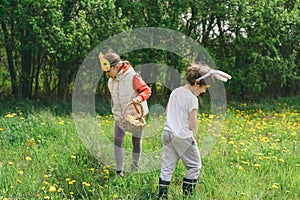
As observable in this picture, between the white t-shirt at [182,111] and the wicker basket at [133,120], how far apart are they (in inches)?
20.4

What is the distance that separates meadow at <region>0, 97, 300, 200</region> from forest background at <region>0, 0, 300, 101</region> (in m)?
2.05

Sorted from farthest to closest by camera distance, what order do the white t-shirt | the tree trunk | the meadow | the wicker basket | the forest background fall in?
the tree trunk, the forest background, the wicker basket, the meadow, the white t-shirt

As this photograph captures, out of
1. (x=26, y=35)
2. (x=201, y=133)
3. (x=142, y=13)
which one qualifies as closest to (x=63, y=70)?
(x=26, y=35)

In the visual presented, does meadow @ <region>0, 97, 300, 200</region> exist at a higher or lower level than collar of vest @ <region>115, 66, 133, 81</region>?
lower

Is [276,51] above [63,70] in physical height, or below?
above

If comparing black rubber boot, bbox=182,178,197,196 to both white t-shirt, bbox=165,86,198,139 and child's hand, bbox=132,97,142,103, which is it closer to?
white t-shirt, bbox=165,86,198,139

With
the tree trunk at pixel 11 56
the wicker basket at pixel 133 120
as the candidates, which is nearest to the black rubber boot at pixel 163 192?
the wicker basket at pixel 133 120

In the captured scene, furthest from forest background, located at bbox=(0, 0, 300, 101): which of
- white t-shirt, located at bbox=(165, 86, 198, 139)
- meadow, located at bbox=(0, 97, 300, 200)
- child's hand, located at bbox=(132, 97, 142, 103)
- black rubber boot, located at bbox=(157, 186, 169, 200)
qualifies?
black rubber boot, located at bbox=(157, 186, 169, 200)

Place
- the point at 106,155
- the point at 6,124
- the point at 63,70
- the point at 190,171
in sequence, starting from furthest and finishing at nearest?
the point at 63,70, the point at 6,124, the point at 106,155, the point at 190,171

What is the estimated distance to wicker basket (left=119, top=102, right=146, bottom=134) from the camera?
12.7ft

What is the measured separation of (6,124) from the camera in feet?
17.8

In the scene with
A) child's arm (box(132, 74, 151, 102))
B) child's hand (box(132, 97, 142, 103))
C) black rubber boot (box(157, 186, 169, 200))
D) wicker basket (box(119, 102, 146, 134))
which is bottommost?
black rubber boot (box(157, 186, 169, 200))

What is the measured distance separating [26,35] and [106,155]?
392 cm

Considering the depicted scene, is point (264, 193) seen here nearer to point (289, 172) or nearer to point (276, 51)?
point (289, 172)
